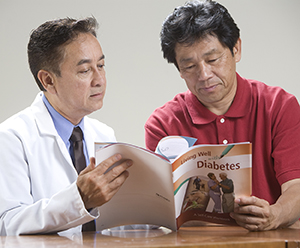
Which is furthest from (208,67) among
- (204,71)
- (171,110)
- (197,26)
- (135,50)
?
(135,50)

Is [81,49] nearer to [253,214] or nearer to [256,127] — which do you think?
[256,127]

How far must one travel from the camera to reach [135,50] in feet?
10.8

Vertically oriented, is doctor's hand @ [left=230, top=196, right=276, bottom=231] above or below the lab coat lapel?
below

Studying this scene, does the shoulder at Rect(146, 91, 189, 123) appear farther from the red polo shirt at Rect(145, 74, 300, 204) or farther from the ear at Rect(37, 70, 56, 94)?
the ear at Rect(37, 70, 56, 94)

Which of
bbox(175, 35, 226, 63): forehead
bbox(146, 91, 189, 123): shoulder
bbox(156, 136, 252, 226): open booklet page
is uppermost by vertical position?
bbox(175, 35, 226, 63): forehead

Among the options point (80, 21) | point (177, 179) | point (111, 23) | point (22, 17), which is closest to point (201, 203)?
point (177, 179)

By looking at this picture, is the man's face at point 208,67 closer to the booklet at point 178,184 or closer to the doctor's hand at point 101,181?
the booklet at point 178,184

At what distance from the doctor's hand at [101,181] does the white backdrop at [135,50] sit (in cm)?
203

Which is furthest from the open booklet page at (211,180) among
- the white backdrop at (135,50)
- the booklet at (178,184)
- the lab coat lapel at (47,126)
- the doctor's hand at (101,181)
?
the white backdrop at (135,50)

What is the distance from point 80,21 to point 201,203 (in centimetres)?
90

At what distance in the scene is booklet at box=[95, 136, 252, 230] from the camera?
46.6 inches

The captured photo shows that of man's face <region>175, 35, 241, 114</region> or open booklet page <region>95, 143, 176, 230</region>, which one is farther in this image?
man's face <region>175, 35, 241, 114</region>

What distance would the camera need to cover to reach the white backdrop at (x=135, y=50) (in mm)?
3197

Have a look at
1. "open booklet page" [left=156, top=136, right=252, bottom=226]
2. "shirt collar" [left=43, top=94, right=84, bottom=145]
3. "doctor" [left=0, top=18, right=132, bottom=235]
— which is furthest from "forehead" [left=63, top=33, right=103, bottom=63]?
"open booklet page" [left=156, top=136, right=252, bottom=226]
